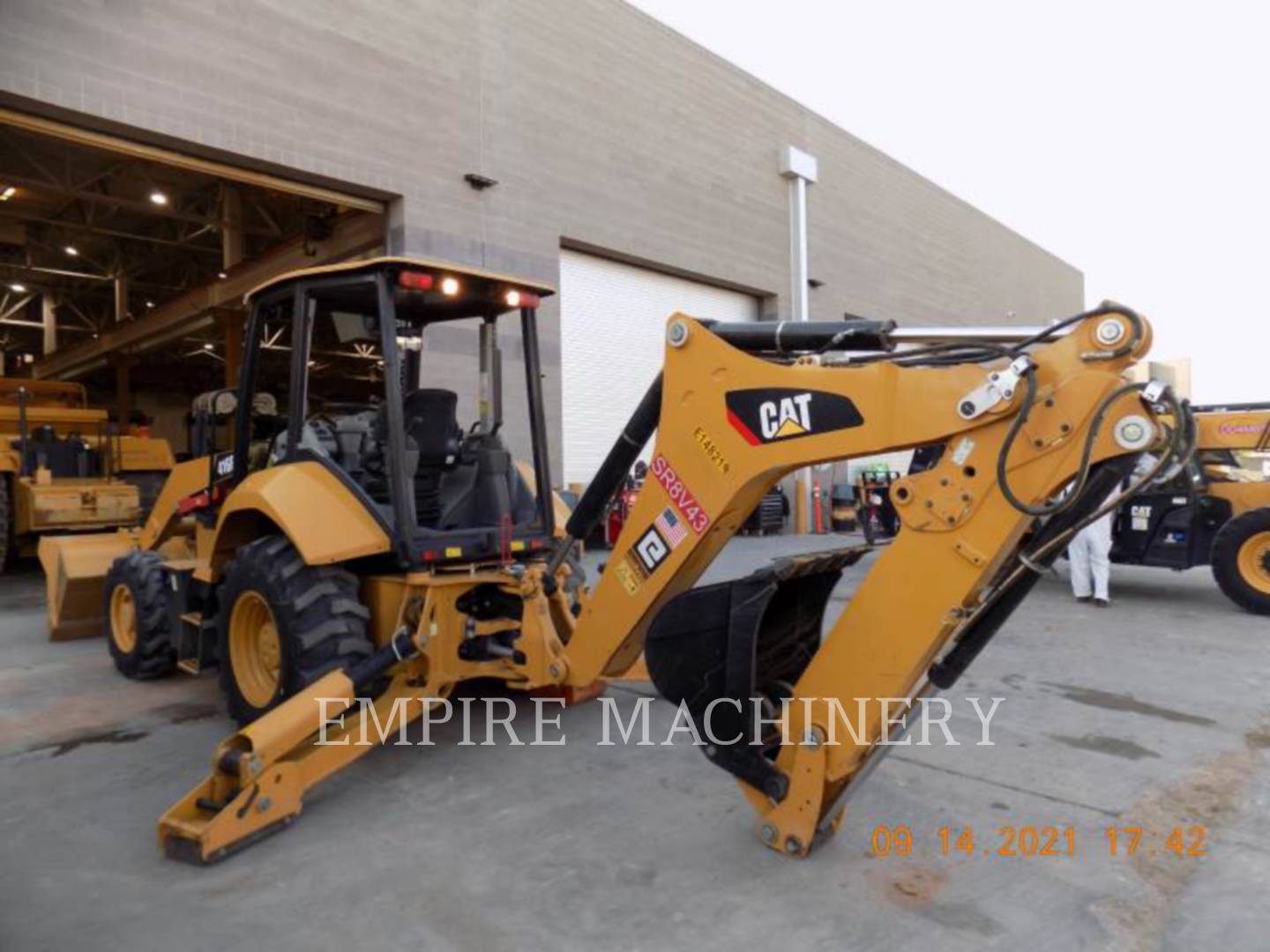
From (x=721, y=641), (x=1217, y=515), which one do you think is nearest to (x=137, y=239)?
(x=721, y=641)

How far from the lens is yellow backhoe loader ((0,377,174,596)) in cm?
1097

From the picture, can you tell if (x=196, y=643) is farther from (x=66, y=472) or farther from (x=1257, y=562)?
(x=1257, y=562)

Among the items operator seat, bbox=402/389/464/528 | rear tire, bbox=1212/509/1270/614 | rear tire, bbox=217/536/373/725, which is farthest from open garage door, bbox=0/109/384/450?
rear tire, bbox=1212/509/1270/614

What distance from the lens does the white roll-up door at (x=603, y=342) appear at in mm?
12922

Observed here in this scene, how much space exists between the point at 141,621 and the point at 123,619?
59 centimetres

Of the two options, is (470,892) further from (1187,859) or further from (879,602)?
(1187,859)

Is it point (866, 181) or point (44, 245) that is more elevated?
point (866, 181)

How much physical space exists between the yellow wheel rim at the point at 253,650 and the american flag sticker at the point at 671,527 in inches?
93.1

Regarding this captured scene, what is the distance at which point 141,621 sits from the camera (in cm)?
546

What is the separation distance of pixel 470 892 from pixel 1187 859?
8.43 ft

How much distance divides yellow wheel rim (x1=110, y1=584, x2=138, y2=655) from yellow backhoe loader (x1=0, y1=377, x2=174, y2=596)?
6.01 metres

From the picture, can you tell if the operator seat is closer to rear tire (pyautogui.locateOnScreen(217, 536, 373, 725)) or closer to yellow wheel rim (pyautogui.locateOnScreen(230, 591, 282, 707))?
rear tire (pyautogui.locateOnScreen(217, 536, 373, 725))

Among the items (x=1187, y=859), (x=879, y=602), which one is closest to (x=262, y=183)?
(x=879, y=602)

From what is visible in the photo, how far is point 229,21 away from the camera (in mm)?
8820
